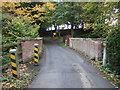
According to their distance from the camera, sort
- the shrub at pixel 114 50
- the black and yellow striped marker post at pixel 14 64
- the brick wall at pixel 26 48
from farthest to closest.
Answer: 1. the brick wall at pixel 26 48
2. the shrub at pixel 114 50
3. the black and yellow striped marker post at pixel 14 64

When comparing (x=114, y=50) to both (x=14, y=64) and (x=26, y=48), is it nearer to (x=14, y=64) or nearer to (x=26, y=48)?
(x=14, y=64)

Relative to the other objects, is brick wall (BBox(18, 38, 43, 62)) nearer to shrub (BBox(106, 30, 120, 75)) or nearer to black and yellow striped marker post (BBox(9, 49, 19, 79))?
black and yellow striped marker post (BBox(9, 49, 19, 79))

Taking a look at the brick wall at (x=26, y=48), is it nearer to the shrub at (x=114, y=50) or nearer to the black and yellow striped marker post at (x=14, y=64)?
the black and yellow striped marker post at (x=14, y=64)

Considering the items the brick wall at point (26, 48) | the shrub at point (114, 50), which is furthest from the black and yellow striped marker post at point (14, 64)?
the shrub at point (114, 50)

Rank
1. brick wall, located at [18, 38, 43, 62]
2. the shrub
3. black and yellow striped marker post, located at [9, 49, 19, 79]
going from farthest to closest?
brick wall, located at [18, 38, 43, 62]
the shrub
black and yellow striped marker post, located at [9, 49, 19, 79]

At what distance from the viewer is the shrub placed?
4125mm

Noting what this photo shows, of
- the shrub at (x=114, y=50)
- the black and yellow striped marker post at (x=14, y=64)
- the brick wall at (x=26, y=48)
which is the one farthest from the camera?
the brick wall at (x=26, y=48)

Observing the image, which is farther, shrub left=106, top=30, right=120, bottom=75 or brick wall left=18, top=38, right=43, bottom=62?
brick wall left=18, top=38, right=43, bottom=62

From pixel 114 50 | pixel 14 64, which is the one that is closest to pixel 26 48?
pixel 14 64

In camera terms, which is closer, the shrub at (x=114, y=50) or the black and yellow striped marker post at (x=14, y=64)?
the black and yellow striped marker post at (x=14, y=64)

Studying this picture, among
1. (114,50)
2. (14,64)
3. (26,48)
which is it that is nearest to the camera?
(14,64)

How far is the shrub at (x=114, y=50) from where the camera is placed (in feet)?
13.5

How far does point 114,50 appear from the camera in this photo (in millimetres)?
4230

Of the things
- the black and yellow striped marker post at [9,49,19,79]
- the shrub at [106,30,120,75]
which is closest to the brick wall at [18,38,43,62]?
the black and yellow striped marker post at [9,49,19,79]
